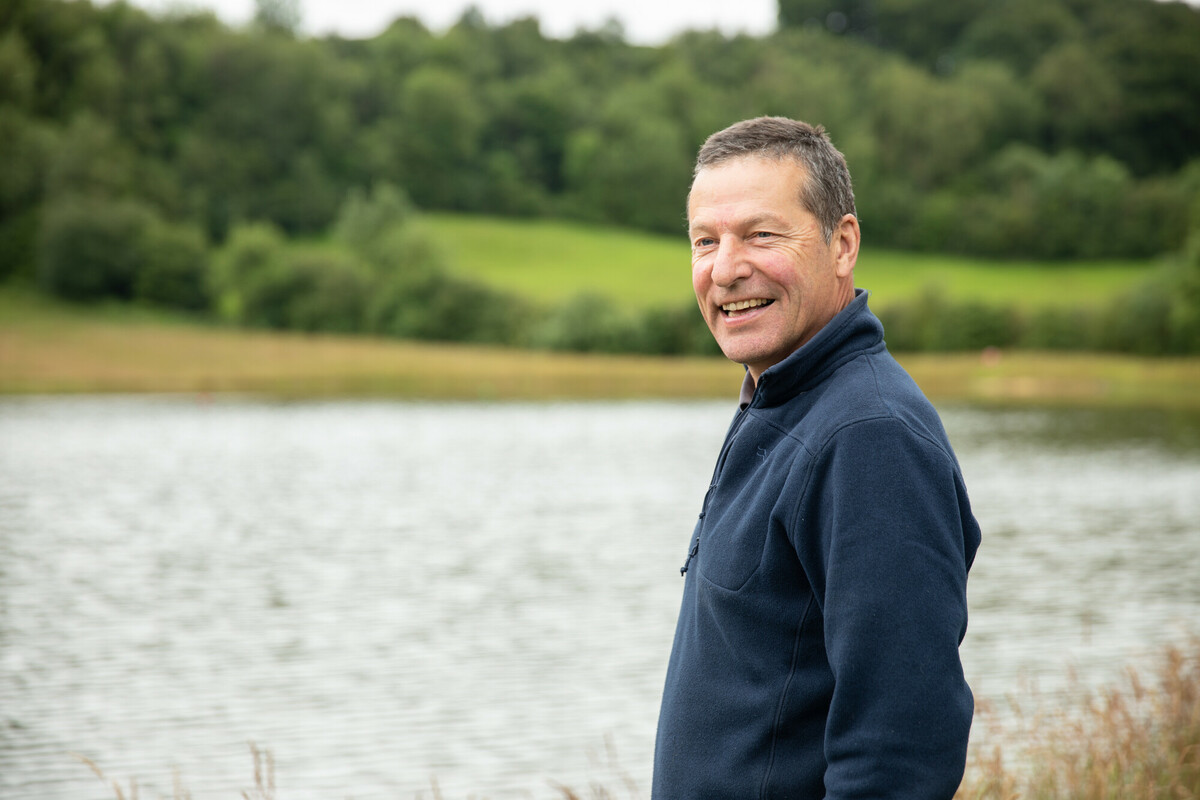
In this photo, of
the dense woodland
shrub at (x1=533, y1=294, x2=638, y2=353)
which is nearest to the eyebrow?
shrub at (x1=533, y1=294, x2=638, y2=353)

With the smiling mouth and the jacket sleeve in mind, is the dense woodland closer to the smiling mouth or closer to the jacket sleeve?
the smiling mouth

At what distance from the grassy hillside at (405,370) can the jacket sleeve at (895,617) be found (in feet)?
153

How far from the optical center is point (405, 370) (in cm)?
6266

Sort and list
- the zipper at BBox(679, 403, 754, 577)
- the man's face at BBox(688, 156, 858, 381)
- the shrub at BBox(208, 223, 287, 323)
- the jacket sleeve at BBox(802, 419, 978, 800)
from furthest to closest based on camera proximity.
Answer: the shrub at BBox(208, 223, 287, 323)
the zipper at BBox(679, 403, 754, 577)
the man's face at BBox(688, 156, 858, 381)
the jacket sleeve at BBox(802, 419, 978, 800)

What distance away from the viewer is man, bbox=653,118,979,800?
78.2 inches

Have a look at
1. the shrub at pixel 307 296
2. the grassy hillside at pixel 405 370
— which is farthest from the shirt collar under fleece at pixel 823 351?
the shrub at pixel 307 296

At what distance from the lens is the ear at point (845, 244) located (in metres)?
2.38

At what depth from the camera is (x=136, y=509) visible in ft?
71.6

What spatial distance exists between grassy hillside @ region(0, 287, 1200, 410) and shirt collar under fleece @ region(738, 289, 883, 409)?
46524 millimetres

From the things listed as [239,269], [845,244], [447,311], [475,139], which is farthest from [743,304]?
[475,139]

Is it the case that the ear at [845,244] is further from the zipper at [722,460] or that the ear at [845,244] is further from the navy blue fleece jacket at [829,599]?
the zipper at [722,460]

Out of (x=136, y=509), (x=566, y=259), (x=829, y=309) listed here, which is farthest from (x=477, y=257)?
(x=829, y=309)

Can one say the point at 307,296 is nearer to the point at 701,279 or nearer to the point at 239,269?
the point at 239,269

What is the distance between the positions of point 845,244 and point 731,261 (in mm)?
246
